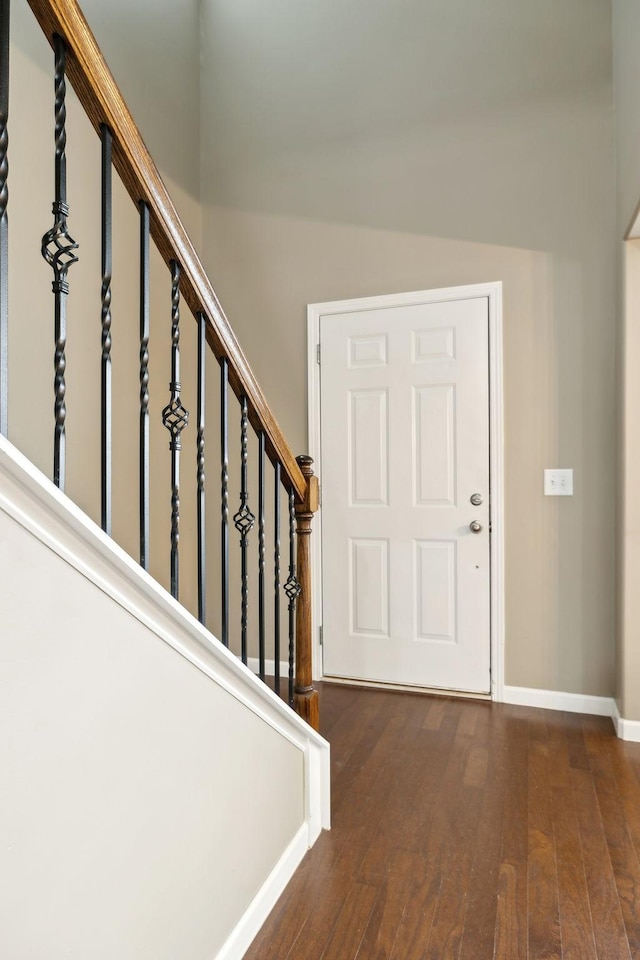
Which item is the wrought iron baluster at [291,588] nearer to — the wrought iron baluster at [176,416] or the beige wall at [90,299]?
the wrought iron baluster at [176,416]

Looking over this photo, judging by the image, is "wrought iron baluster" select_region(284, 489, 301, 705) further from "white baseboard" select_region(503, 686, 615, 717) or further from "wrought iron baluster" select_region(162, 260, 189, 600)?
"white baseboard" select_region(503, 686, 615, 717)

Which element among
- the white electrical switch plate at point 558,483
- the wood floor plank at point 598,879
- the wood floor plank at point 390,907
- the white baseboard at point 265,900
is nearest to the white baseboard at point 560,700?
the wood floor plank at point 598,879

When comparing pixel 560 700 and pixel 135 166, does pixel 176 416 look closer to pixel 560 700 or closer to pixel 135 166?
pixel 135 166

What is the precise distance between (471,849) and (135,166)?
201 centimetres

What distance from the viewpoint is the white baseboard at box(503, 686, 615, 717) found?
115 inches

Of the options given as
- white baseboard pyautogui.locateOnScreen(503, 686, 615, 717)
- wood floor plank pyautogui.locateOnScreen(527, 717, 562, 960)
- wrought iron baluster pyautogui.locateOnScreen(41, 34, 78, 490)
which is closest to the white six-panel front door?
white baseboard pyautogui.locateOnScreen(503, 686, 615, 717)

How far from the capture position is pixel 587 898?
163cm

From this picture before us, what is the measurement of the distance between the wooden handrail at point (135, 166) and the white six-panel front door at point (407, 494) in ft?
5.73

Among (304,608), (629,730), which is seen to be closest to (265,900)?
(304,608)

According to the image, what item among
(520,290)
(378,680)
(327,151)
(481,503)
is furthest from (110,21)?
(378,680)

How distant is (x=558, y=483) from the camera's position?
2.99m

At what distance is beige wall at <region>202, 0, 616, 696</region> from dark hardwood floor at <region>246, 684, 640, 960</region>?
63 cm

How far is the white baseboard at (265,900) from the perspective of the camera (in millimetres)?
1405

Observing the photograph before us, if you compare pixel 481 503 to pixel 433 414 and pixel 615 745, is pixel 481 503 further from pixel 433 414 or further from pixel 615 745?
pixel 615 745
